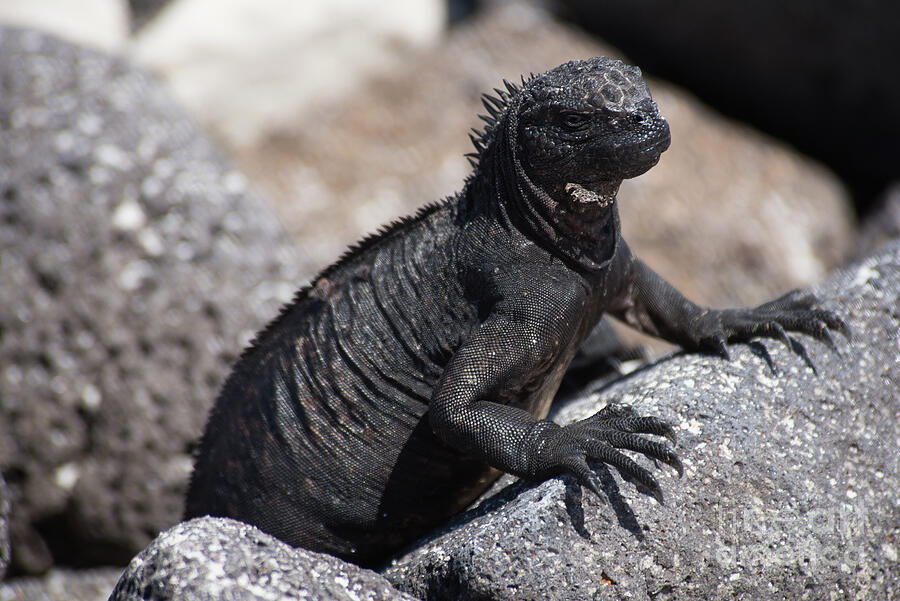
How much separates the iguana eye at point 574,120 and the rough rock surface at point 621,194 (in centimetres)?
427

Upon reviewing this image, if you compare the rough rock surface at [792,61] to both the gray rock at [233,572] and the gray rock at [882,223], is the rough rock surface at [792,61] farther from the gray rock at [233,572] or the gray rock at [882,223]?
the gray rock at [233,572]

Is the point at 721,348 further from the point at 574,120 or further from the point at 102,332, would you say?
the point at 102,332

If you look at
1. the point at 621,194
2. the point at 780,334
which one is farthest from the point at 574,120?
the point at 621,194

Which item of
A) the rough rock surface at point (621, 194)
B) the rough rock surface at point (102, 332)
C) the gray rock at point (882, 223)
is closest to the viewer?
the rough rock surface at point (102, 332)

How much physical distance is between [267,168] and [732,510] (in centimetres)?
591

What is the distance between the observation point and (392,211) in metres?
7.51

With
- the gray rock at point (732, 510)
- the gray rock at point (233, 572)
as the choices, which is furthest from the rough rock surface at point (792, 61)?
the gray rock at point (233, 572)

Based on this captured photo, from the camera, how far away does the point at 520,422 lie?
9.56 feet

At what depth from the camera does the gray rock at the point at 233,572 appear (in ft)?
8.34

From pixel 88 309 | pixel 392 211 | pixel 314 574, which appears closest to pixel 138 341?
pixel 88 309

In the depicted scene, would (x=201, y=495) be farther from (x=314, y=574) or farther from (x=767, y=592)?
(x=767, y=592)

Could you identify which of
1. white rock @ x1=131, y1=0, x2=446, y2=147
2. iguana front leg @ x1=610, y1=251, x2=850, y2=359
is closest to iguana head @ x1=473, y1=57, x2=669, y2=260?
iguana front leg @ x1=610, y1=251, x2=850, y2=359

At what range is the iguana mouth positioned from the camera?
3029 mm

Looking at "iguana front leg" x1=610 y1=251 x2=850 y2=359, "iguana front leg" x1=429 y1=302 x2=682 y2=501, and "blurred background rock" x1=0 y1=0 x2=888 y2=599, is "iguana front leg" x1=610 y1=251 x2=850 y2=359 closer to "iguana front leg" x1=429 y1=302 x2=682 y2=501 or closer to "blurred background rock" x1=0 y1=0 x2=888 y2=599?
"iguana front leg" x1=429 y1=302 x2=682 y2=501
